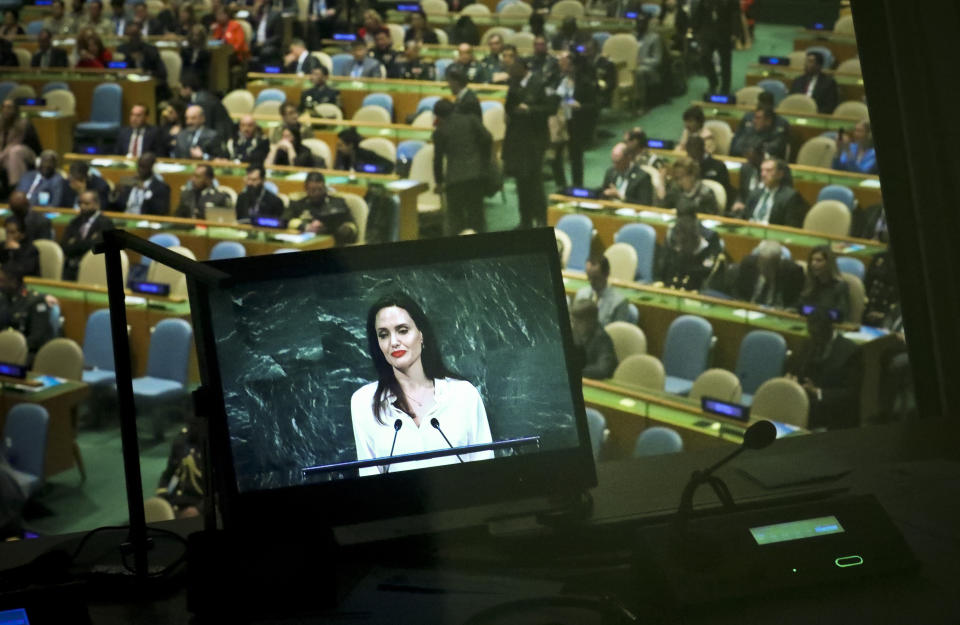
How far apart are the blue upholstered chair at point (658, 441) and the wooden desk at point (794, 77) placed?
5482mm

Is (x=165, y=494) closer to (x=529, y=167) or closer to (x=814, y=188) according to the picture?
(x=529, y=167)

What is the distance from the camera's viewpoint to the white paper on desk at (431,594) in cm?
144

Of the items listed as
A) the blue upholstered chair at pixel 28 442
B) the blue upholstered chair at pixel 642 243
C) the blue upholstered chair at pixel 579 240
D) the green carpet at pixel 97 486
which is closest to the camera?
the blue upholstered chair at pixel 28 442

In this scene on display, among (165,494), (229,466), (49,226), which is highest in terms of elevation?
(229,466)

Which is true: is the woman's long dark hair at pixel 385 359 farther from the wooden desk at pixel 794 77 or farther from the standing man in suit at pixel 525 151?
the wooden desk at pixel 794 77

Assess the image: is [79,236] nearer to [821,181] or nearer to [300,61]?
[300,61]

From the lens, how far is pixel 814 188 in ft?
27.8

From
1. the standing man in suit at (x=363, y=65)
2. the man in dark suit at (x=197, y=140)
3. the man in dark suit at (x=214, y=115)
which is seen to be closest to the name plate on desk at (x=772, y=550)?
the man in dark suit at (x=197, y=140)

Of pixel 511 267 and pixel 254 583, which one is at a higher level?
pixel 511 267

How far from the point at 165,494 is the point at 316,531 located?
4.17 metres

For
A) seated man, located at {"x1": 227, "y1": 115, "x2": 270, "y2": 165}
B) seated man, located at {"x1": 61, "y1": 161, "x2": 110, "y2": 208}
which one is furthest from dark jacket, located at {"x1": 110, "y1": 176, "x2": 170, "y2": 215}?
seated man, located at {"x1": 227, "y1": 115, "x2": 270, "y2": 165}

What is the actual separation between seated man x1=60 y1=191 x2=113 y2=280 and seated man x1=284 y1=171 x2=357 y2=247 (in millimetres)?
1397

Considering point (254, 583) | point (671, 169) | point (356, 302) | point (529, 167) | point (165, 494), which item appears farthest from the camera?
point (529, 167)

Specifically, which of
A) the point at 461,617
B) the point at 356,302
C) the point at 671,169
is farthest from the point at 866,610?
the point at 671,169
